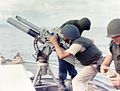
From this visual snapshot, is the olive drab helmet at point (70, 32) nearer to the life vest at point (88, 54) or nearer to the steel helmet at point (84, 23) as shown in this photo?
the life vest at point (88, 54)

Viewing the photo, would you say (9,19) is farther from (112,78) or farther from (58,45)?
(112,78)

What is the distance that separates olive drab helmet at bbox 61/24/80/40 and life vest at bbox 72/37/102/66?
0.20 feet

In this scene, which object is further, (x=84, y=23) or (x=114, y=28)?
(x=84, y=23)

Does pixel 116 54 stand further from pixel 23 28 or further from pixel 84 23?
pixel 23 28

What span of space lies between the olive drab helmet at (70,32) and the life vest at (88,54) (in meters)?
0.06

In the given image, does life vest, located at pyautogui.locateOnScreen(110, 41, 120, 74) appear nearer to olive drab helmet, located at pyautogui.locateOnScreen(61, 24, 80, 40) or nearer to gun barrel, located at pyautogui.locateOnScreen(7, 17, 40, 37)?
olive drab helmet, located at pyautogui.locateOnScreen(61, 24, 80, 40)

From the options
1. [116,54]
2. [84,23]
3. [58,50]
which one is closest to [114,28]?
[116,54]

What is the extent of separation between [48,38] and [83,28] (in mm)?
399

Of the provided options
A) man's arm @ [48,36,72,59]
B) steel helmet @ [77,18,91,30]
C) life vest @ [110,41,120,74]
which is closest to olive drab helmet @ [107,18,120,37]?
life vest @ [110,41,120,74]

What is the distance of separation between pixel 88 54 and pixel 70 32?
0.67 feet

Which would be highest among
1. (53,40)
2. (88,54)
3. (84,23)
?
(84,23)

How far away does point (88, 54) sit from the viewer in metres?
2.33

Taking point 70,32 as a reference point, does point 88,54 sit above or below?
below

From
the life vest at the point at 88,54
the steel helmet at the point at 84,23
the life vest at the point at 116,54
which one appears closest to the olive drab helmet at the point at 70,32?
the life vest at the point at 88,54
